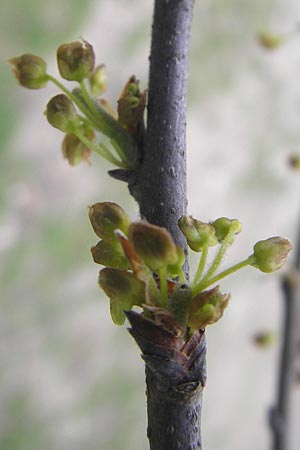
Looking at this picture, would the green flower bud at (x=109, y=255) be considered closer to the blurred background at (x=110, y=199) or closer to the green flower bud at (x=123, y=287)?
the green flower bud at (x=123, y=287)

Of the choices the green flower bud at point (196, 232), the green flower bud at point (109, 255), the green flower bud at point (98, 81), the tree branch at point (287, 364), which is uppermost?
the green flower bud at point (98, 81)

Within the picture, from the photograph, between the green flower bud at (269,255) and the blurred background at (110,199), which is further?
the blurred background at (110,199)

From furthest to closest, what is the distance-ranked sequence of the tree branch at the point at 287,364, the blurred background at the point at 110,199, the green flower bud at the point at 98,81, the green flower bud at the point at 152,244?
the blurred background at the point at 110,199 < the tree branch at the point at 287,364 < the green flower bud at the point at 98,81 < the green flower bud at the point at 152,244

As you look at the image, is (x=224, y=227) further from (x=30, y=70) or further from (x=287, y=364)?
(x=287, y=364)

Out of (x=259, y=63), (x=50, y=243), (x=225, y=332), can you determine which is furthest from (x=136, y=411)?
(x=259, y=63)

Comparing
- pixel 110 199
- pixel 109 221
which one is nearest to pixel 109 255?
pixel 109 221

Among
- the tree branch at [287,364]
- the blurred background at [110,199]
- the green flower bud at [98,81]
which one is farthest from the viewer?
the blurred background at [110,199]

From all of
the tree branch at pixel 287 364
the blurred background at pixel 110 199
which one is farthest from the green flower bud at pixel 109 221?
the blurred background at pixel 110 199
